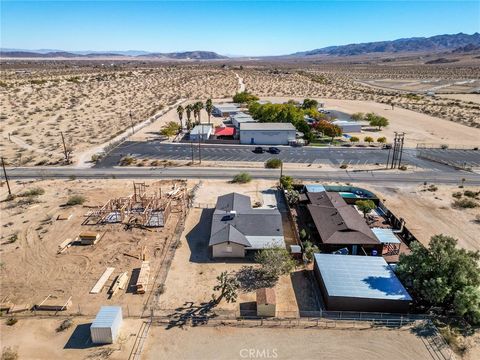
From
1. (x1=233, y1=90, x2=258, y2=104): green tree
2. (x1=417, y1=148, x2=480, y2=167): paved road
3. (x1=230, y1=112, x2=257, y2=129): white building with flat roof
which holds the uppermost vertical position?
(x1=233, y1=90, x2=258, y2=104): green tree

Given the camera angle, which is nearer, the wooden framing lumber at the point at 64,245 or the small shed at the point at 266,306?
the small shed at the point at 266,306

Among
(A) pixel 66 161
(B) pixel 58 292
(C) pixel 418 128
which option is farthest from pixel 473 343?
(C) pixel 418 128

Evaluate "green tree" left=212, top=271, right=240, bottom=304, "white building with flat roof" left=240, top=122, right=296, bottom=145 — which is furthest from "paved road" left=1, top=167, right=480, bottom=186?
"green tree" left=212, top=271, right=240, bottom=304

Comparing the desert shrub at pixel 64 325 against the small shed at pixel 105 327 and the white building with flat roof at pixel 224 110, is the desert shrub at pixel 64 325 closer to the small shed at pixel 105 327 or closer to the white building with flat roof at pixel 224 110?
the small shed at pixel 105 327

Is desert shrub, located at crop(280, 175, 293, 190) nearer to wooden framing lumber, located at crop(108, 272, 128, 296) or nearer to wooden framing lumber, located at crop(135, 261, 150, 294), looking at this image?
wooden framing lumber, located at crop(135, 261, 150, 294)

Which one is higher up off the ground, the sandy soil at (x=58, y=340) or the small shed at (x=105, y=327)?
the small shed at (x=105, y=327)

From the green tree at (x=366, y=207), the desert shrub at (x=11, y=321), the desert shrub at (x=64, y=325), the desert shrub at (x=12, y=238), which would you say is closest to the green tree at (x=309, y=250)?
the green tree at (x=366, y=207)
